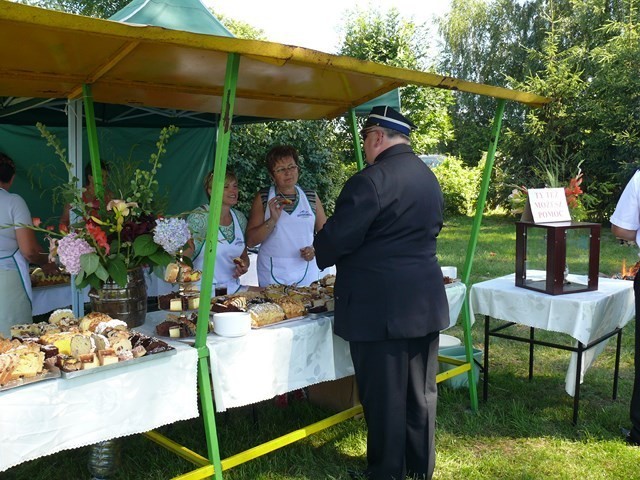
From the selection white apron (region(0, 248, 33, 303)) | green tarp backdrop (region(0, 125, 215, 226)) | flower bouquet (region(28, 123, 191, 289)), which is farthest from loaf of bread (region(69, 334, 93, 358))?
green tarp backdrop (region(0, 125, 215, 226))

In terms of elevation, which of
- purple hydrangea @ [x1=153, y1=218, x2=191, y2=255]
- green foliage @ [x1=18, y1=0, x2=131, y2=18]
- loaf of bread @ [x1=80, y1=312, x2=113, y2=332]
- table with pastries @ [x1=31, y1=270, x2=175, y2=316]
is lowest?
table with pastries @ [x1=31, y1=270, x2=175, y2=316]

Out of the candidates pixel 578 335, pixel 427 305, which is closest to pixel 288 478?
pixel 427 305

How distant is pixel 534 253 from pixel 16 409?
2.84 meters

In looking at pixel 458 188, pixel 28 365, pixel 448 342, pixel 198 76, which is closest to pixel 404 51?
pixel 458 188

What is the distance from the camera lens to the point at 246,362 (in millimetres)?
2463

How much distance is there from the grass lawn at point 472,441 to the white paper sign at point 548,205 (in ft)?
4.17

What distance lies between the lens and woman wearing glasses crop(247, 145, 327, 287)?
3744 millimetres

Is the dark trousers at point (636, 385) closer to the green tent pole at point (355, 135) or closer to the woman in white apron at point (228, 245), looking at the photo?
the green tent pole at point (355, 135)

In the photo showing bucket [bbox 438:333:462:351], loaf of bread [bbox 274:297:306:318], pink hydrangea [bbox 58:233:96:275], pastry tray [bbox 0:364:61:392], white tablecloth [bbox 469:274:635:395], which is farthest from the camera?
bucket [bbox 438:333:462:351]

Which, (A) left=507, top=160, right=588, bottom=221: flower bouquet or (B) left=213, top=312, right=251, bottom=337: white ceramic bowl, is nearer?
(B) left=213, top=312, right=251, bottom=337: white ceramic bowl

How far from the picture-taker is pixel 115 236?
2.48m

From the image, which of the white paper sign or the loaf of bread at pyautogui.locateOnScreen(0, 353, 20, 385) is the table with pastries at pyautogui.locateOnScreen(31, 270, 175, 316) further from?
the white paper sign

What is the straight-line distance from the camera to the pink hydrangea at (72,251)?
235cm

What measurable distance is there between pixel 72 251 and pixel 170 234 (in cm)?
Result: 39
